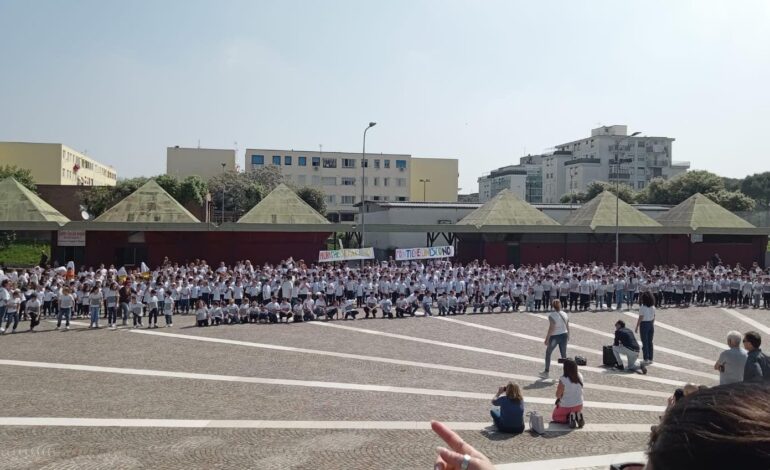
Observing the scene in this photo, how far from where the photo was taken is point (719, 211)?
4600 cm

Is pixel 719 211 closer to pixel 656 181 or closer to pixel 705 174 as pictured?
pixel 705 174

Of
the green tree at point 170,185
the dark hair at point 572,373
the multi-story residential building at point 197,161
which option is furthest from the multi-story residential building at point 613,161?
the dark hair at point 572,373

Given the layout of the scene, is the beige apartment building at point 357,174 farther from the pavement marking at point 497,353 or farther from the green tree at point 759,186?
the pavement marking at point 497,353

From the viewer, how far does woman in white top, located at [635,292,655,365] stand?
16264mm

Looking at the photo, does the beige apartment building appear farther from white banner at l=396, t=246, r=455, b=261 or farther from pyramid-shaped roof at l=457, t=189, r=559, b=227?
white banner at l=396, t=246, r=455, b=261

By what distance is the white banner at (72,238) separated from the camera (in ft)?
116

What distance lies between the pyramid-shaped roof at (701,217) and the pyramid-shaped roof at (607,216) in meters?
2.03

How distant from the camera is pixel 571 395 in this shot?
11.1 m

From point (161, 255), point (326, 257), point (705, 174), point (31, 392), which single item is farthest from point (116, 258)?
point (705, 174)

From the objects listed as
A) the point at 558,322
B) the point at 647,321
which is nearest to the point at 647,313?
the point at 647,321

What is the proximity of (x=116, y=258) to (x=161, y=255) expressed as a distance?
8.04 feet

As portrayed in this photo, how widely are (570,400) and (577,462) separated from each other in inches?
69.2

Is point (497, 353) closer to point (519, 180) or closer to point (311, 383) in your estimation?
point (311, 383)

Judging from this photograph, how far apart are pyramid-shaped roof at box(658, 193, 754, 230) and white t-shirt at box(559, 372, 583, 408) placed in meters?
36.4
